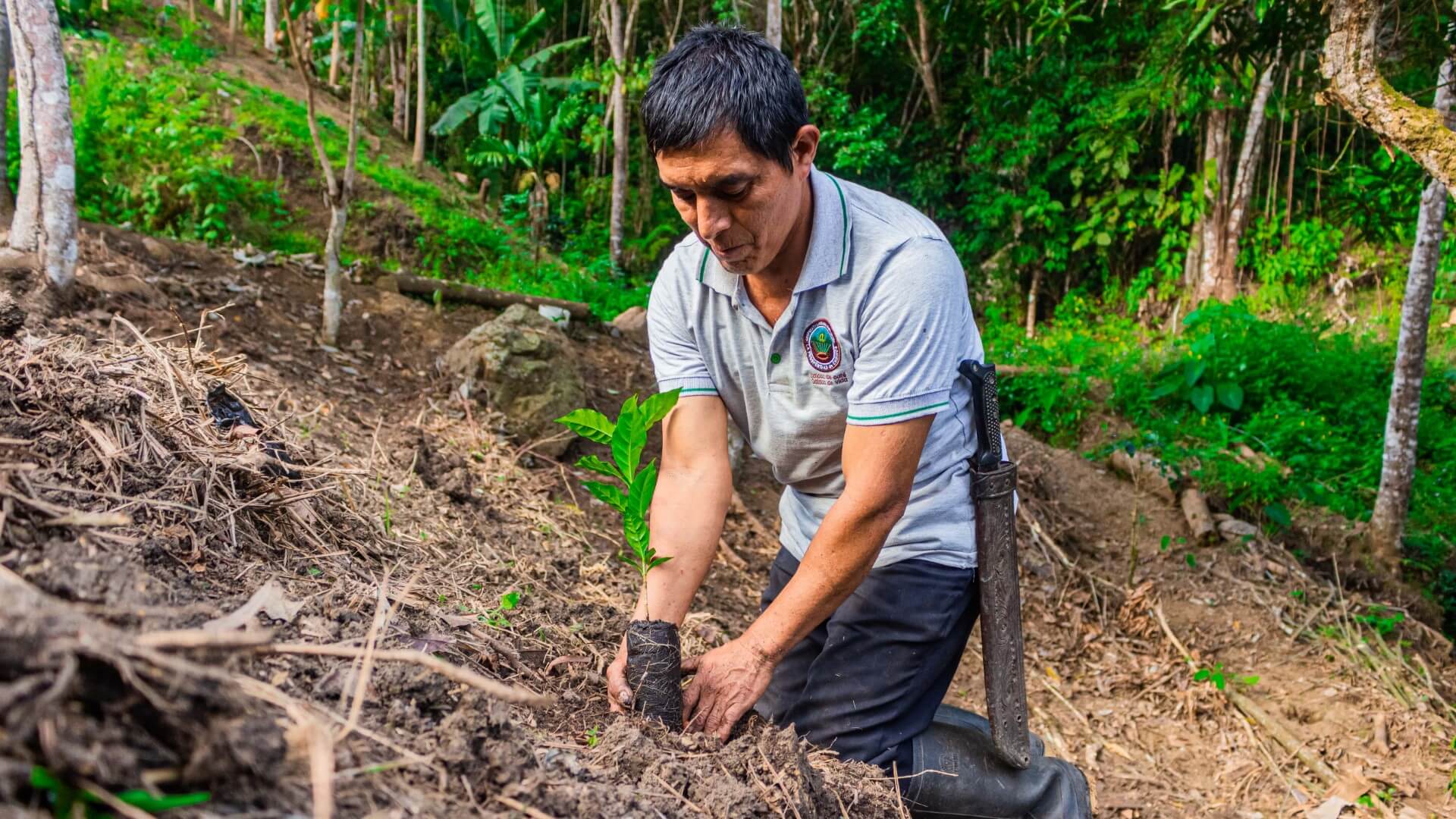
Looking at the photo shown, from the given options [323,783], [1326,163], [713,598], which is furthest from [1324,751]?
[1326,163]

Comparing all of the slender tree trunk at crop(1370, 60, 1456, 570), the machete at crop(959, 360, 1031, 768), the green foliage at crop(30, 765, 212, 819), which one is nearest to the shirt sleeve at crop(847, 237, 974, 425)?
the machete at crop(959, 360, 1031, 768)

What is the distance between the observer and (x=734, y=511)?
208 inches

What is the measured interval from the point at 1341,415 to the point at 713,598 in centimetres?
596

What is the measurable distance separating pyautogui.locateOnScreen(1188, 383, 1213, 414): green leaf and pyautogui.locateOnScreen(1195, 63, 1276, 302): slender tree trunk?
13.5ft

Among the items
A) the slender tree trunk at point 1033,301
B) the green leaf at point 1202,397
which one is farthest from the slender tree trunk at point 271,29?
the green leaf at point 1202,397

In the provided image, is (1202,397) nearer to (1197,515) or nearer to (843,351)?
(1197,515)

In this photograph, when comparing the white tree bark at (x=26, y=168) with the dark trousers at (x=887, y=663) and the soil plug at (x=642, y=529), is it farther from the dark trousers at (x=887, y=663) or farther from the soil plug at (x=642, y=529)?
the dark trousers at (x=887, y=663)

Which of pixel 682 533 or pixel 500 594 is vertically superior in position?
pixel 682 533

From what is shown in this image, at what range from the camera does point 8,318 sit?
7.31 feet

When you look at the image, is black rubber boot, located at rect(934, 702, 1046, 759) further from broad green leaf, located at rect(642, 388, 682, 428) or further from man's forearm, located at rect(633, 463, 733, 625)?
broad green leaf, located at rect(642, 388, 682, 428)

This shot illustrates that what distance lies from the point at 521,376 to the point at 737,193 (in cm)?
337

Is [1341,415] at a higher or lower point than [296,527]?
lower

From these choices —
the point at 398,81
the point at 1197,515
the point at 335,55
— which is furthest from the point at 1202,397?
the point at 398,81

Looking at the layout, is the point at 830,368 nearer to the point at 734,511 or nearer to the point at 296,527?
the point at 296,527
